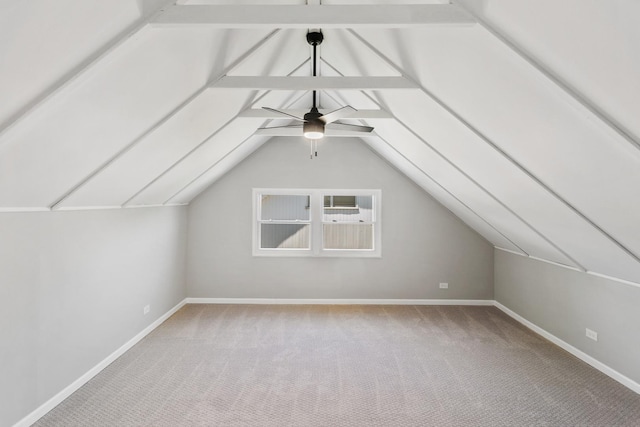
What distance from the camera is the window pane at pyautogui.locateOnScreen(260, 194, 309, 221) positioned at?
19.9 feet

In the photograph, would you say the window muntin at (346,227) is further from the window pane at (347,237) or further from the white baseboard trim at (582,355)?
the white baseboard trim at (582,355)

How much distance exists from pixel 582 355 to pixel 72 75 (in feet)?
16.7

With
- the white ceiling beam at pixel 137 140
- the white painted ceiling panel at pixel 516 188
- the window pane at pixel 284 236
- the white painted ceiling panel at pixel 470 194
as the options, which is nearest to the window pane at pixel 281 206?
the window pane at pixel 284 236

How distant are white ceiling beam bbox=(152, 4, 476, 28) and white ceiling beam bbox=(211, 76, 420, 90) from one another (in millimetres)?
866

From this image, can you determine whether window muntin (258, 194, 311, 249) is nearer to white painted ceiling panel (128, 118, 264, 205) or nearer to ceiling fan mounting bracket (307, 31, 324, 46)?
white painted ceiling panel (128, 118, 264, 205)

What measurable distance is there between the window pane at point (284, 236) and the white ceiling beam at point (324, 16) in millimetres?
4323

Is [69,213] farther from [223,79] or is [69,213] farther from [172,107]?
[223,79]

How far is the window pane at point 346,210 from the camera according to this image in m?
6.04

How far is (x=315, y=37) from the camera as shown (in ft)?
9.89

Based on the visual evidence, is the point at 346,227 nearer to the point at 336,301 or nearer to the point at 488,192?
the point at 336,301

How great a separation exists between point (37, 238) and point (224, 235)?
3.22 m

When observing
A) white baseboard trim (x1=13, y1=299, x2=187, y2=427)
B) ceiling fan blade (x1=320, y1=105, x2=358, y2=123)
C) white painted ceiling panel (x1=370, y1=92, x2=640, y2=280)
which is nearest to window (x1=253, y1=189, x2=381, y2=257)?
white baseboard trim (x1=13, y1=299, x2=187, y2=427)

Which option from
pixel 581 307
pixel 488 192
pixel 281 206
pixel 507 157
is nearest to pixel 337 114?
pixel 507 157

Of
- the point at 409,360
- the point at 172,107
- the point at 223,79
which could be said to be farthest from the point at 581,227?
the point at 172,107
